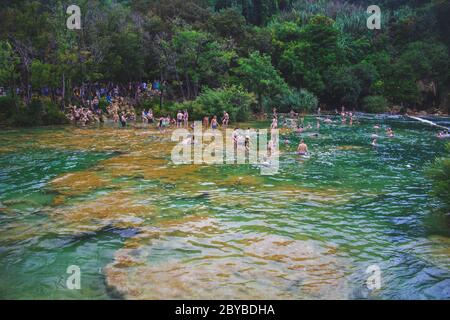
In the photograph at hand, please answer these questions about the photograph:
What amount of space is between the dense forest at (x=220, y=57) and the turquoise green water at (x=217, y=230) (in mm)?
19548

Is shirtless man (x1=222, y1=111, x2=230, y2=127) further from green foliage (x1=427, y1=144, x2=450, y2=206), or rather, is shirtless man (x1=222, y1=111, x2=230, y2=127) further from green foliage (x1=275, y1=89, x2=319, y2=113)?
green foliage (x1=427, y1=144, x2=450, y2=206)

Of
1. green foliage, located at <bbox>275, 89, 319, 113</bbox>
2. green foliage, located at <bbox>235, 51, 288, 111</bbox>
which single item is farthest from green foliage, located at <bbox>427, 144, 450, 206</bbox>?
green foliage, located at <bbox>275, 89, 319, 113</bbox>

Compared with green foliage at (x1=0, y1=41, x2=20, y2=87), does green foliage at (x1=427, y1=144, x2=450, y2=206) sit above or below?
below

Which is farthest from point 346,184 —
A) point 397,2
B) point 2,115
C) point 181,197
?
point 397,2

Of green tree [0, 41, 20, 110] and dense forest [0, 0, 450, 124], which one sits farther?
dense forest [0, 0, 450, 124]

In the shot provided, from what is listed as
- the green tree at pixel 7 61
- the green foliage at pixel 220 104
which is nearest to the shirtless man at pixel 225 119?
the green foliage at pixel 220 104

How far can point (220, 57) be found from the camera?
46344 mm

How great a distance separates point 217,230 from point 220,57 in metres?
36.7

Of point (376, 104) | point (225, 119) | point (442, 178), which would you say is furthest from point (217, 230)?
point (376, 104)

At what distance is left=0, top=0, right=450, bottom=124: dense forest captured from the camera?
125 feet

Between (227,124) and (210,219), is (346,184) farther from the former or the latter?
(227,124)

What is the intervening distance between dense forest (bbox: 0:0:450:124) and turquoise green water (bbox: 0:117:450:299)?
19548 mm

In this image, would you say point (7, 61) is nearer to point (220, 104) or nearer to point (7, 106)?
point (7, 106)

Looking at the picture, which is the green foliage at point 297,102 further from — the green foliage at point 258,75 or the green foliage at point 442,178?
the green foliage at point 442,178
